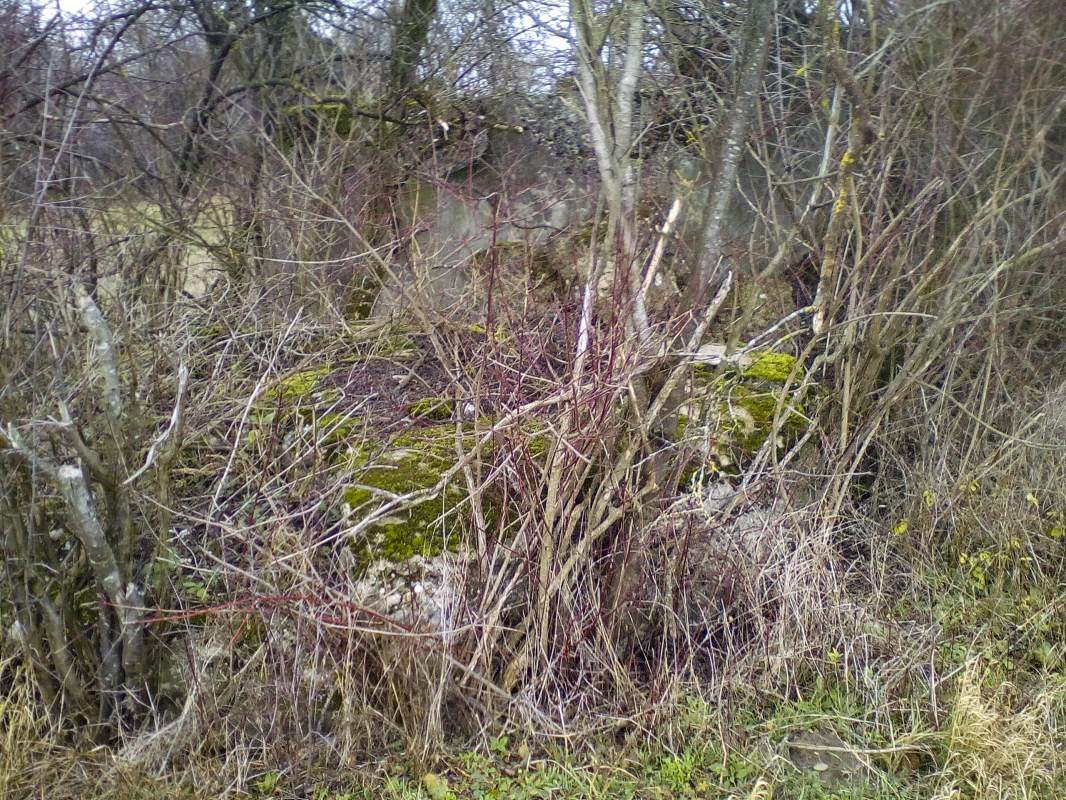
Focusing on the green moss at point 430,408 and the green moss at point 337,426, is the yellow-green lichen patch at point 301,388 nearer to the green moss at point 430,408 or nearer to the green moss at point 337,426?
the green moss at point 337,426

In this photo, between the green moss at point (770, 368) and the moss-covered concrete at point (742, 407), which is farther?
the green moss at point (770, 368)

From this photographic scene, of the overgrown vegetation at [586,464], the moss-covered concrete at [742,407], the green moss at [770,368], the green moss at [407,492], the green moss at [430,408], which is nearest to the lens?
the overgrown vegetation at [586,464]

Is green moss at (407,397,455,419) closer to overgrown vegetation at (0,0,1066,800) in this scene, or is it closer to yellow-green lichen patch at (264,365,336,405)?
overgrown vegetation at (0,0,1066,800)

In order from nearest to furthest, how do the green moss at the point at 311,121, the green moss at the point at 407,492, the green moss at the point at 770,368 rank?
the green moss at the point at 407,492, the green moss at the point at 770,368, the green moss at the point at 311,121

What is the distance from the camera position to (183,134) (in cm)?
636

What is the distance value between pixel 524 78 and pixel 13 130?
4.17m

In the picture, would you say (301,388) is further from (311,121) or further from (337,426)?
(311,121)

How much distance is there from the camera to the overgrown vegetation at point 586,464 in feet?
11.1

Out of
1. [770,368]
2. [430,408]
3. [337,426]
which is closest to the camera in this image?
[337,426]

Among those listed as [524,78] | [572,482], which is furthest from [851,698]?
[524,78]

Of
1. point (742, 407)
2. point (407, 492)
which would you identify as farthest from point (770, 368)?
point (407, 492)

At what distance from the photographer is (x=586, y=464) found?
371cm

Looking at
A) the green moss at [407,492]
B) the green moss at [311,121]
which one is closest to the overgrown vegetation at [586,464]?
the green moss at [407,492]

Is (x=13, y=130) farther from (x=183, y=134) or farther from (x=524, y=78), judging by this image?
(x=524, y=78)
